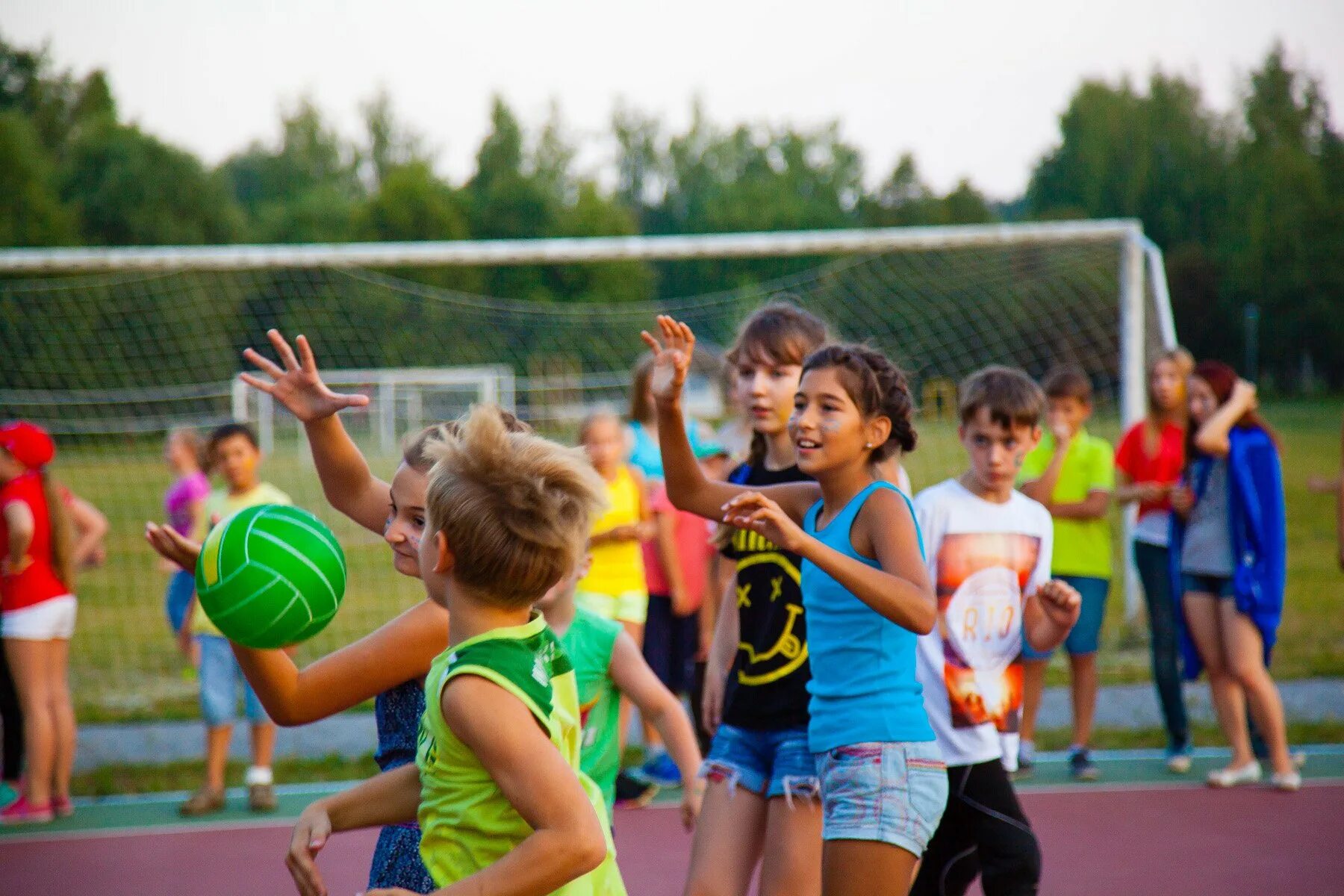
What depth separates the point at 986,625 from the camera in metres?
3.75

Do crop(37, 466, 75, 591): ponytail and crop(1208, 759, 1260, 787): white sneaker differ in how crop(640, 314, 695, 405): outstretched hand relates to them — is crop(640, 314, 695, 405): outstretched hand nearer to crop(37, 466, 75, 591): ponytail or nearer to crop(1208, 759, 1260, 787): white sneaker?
crop(37, 466, 75, 591): ponytail

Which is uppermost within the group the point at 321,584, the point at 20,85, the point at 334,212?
the point at 20,85

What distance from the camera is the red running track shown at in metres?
5.01

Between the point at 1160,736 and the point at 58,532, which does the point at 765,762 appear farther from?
the point at 1160,736

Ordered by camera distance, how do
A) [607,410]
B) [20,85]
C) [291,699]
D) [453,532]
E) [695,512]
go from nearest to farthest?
[453,532] < [291,699] < [695,512] < [607,410] < [20,85]

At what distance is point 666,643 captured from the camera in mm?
6875

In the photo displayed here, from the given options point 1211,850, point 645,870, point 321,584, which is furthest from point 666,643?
point 321,584

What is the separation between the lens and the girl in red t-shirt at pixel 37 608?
6059mm

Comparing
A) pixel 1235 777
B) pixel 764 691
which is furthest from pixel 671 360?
pixel 1235 777

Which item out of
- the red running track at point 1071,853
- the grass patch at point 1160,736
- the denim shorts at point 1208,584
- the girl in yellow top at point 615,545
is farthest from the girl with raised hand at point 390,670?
the grass patch at point 1160,736

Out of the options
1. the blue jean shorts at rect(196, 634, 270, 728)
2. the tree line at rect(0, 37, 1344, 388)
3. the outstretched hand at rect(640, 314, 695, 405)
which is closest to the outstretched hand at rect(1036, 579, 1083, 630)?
the outstretched hand at rect(640, 314, 695, 405)

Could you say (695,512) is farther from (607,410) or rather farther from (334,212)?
(334,212)

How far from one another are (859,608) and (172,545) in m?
1.51

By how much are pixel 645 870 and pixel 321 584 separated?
325cm
